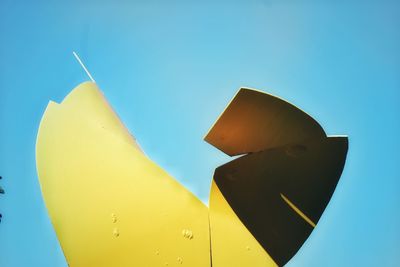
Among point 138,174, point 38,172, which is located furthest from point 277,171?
point 38,172

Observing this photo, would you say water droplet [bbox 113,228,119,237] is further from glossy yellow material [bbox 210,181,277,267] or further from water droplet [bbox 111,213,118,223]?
glossy yellow material [bbox 210,181,277,267]

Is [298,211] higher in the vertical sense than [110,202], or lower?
lower

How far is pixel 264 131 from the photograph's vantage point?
11.6ft

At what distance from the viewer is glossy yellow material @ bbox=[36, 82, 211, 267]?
131 inches

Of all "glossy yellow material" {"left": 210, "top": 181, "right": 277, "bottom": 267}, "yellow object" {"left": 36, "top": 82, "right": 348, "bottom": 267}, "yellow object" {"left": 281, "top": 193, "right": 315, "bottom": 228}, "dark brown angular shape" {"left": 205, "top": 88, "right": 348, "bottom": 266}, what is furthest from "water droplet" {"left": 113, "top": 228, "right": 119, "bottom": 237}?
"yellow object" {"left": 281, "top": 193, "right": 315, "bottom": 228}

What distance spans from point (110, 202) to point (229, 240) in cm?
139

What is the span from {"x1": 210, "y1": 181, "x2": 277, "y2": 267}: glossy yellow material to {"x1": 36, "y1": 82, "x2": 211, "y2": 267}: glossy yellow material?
0.11 meters

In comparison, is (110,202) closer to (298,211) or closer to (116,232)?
(116,232)

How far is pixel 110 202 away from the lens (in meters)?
3.38

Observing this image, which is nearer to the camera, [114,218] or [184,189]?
[114,218]

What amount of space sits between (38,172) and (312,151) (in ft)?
9.54

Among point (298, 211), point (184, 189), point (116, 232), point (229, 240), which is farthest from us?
point (298, 211)

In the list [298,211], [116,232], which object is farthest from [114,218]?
[298,211]

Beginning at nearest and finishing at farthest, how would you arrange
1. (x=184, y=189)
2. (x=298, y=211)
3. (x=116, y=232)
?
(x=116, y=232) < (x=184, y=189) < (x=298, y=211)
